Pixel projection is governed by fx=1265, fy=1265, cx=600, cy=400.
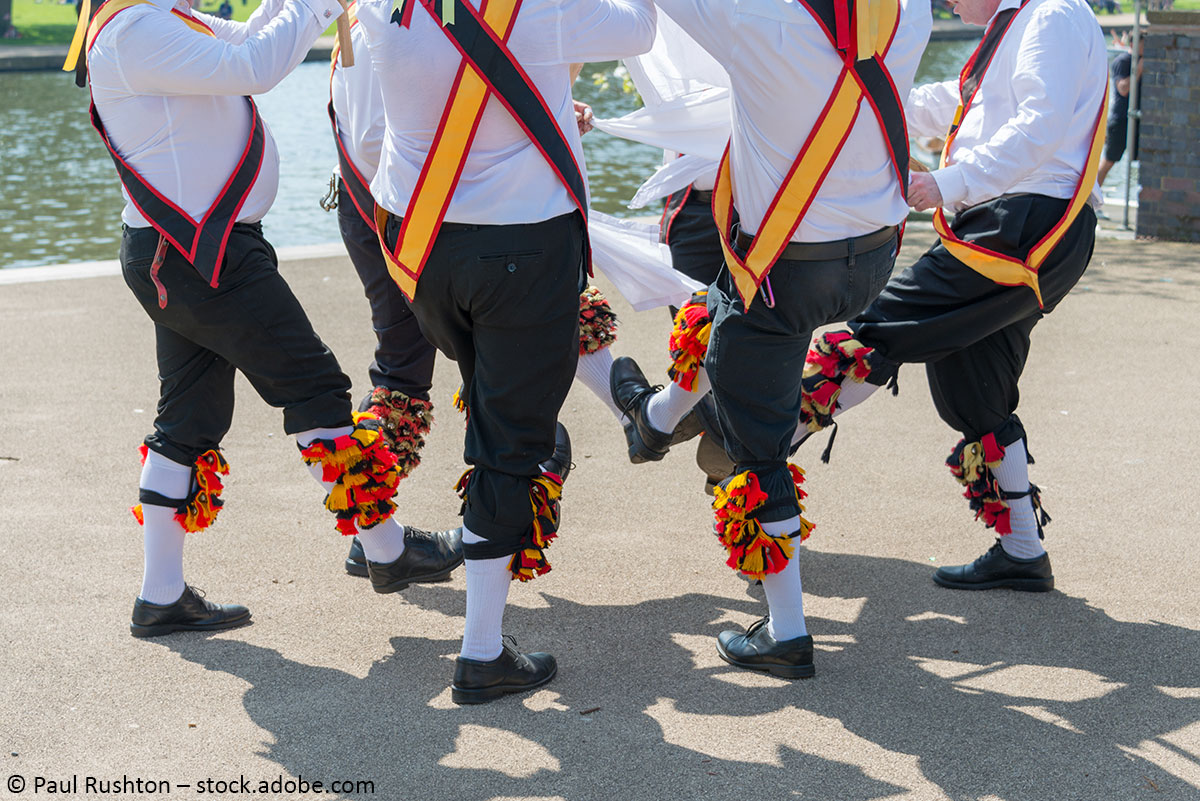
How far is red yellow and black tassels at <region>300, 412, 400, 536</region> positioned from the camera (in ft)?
11.6

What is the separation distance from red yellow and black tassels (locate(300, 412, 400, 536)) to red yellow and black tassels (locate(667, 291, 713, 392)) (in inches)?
35.0

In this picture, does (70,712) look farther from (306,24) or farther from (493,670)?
(306,24)

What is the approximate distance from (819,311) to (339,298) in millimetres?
4874

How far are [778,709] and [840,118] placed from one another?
1.44 metres

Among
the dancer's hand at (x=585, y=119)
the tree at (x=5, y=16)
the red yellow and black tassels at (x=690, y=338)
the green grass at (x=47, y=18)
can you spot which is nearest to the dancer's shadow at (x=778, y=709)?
the red yellow and black tassels at (x=690, y=338)

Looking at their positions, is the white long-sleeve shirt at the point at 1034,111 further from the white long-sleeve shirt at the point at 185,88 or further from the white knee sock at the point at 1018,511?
the white long-sleeve shirt at the point at 185,88

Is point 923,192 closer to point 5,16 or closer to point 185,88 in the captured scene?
point 185,88

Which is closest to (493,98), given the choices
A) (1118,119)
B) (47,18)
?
(1118,119)

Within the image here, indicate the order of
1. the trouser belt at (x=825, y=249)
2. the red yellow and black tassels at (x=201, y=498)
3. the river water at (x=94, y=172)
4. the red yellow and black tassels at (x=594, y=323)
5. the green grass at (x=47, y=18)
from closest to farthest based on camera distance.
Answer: the trouser belt at (x=825, y=249) < the red yellow and black tassels at (x=201, y=498) < the red yellow and black tassels at (x=594, y=323) < the river water at (x=94, y=172) < the green grass at (x=47, y=18)

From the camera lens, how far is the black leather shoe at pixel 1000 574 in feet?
12.4

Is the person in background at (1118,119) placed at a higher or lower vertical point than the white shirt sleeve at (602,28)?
lower

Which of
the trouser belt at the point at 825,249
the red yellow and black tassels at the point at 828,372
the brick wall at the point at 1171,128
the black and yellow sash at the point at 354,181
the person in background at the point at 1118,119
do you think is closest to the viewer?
the trouser belt at the point at 825,249

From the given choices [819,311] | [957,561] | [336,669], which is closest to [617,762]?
[336,669]

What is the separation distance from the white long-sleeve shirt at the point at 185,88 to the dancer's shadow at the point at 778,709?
50.8 inches
